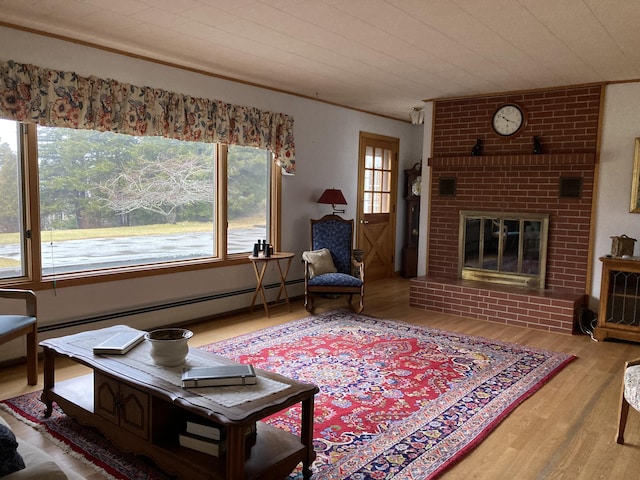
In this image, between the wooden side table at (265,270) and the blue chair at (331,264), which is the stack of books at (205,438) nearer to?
the wooden side table at (265,270)

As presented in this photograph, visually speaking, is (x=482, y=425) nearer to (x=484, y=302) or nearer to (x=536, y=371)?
(x=536, y=371)

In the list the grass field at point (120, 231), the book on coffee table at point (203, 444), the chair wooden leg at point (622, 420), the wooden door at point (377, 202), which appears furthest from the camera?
the wooden door at point (377, 202)

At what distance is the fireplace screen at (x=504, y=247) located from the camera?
5.34m

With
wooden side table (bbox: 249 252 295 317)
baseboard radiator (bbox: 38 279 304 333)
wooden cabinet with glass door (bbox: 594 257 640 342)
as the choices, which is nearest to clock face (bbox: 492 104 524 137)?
wooden cabinet with glass door (bbox: 594 257 640 342)

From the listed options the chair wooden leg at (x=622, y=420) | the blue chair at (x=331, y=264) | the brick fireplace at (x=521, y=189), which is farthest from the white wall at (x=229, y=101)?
the chair wooden leg at (x=622, y=420)

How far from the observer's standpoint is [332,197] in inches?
233

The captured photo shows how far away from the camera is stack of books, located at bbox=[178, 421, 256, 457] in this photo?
220cm

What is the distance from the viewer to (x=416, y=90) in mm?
5426

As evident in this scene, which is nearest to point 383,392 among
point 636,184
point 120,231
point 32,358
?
point 32,358

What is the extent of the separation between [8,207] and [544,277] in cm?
486

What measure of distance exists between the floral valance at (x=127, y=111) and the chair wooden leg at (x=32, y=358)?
147cm

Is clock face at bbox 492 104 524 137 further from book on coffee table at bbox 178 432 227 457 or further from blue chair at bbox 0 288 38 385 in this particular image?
blue chair at bbox 0 288 38 385

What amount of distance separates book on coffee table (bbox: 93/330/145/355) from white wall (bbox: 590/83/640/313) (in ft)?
14.2

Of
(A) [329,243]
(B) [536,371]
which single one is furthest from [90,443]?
(A) [329,243]
